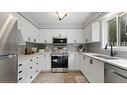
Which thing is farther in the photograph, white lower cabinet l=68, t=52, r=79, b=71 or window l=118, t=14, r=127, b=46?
white lower cabinet l=68, t=52, r=79, b=71

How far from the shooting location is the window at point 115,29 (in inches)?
128

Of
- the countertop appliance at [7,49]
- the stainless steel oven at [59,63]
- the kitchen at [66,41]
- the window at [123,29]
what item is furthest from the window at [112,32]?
the countertop appliance at [7,49]

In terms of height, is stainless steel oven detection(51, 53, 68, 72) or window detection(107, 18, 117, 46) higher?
window detection(107, 18, 117, 46)

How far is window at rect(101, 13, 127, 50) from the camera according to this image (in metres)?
3.24

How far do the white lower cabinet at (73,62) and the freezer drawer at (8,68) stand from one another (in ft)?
13.3

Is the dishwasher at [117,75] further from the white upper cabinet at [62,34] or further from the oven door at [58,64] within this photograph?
the white upper cabinet at [62,34]

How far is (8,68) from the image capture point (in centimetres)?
213

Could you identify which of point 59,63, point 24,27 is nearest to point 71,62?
point 59,63

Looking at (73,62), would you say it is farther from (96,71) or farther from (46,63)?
(96,71)

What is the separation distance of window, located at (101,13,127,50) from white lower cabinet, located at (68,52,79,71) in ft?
7.17

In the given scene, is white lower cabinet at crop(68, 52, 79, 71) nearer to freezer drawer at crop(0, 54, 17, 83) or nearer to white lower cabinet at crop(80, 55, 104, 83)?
white lower cabinet at crop(80, 55, 104, 83)

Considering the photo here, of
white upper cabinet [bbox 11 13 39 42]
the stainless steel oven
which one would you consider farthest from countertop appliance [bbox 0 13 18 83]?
the stainless steel oven
